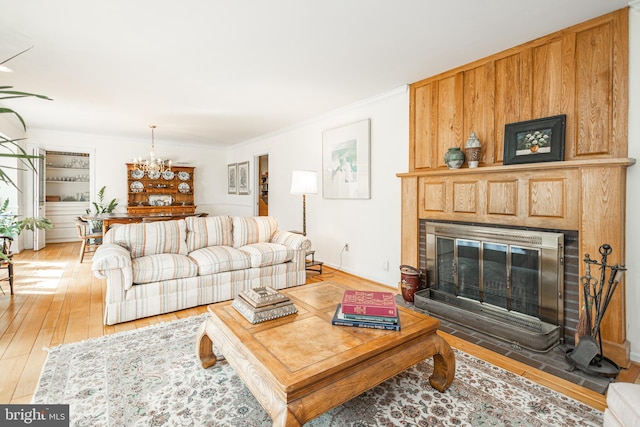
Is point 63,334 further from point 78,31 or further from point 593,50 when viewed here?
point 593,50

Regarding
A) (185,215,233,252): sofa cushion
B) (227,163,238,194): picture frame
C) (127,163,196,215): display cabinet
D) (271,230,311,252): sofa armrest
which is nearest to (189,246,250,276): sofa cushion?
(185,215,233,252): sofa cushion

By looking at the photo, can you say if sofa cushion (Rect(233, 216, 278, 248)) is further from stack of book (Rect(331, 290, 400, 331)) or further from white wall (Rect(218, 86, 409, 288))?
stack of book (Rect(331, 290, 400, 331))

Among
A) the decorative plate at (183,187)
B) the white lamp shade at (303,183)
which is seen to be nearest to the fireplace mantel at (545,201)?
the white lamp shade at (303,183)

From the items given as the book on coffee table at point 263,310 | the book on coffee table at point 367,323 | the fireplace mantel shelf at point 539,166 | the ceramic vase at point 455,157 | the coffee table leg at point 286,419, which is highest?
the ceramic vase at point 455,157

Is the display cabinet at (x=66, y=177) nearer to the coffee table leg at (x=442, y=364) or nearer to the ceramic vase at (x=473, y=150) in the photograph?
the ceramic vase at (x=473, y=150)

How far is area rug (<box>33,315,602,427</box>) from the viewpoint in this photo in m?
1.59

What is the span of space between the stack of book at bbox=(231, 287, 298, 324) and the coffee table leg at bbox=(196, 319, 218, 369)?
0.34 metres

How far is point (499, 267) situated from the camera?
282cm

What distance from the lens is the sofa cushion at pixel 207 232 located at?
12.0ft

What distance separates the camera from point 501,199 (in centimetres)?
279

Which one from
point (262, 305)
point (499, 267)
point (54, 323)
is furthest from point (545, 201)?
point (54, 323)

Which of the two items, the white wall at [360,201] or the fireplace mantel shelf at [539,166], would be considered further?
the white wall at [360,201]

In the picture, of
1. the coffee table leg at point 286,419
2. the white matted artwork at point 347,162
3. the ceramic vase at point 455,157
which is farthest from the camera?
the white matted artwork at point 347,162

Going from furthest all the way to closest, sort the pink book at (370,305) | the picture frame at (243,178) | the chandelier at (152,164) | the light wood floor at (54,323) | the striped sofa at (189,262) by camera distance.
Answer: the picture frame at (243,178), the chandelier at (152,164), the striped sofa at (189,262), the light wood floor at (54,323), the pink book at (370,305)
